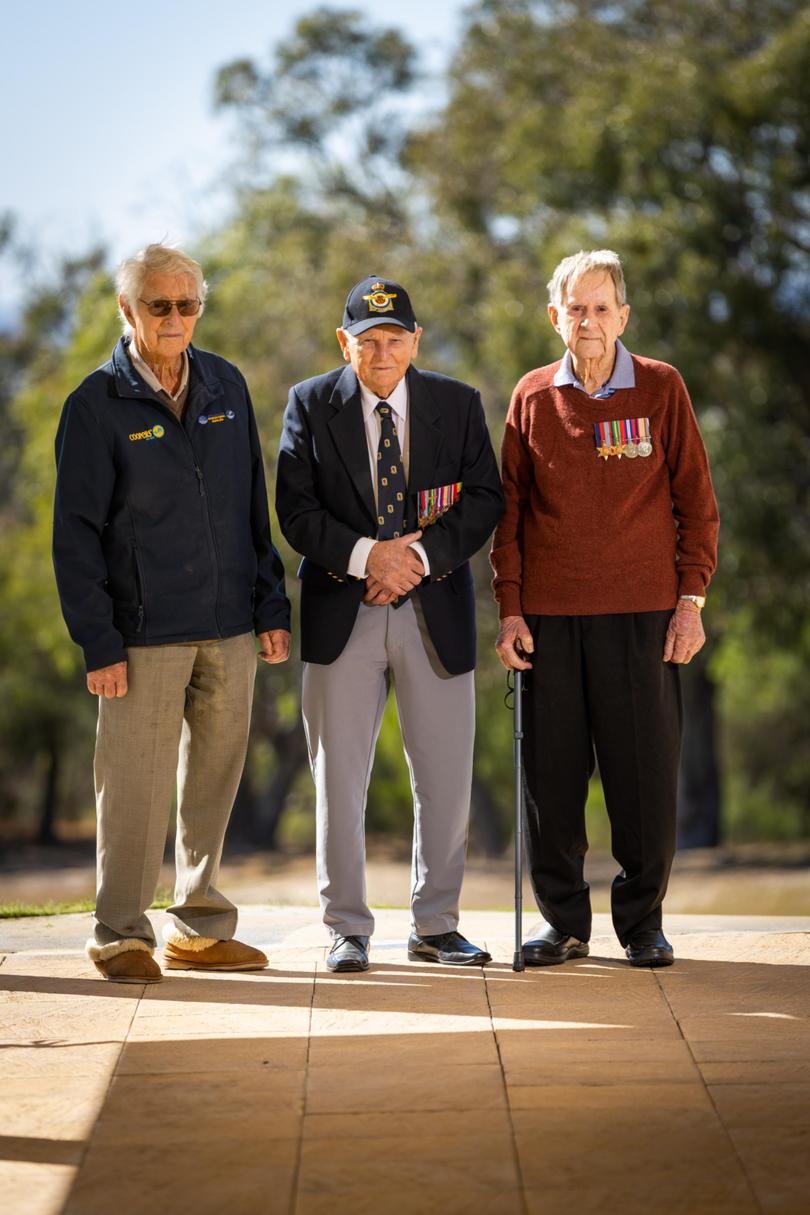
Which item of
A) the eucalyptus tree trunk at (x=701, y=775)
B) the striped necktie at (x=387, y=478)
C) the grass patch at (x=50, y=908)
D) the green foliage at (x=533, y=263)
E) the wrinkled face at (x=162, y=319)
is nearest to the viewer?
the wrinkled face at (x=162, y=319)

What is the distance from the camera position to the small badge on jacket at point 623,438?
4.11 meters

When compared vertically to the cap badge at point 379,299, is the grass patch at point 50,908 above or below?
below

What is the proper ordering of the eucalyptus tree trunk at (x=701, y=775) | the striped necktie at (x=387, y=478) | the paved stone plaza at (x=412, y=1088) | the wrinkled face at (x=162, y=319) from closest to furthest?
1. the paved stone plaza at (x=412, y=1088)
2. the wrinkled face at (x=162, y=319)
3. the striped necktie at (x=387, y=478)
4. the eucalyptus tree trunk at (x=701, y=775)

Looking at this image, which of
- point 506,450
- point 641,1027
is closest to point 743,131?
point 506,450

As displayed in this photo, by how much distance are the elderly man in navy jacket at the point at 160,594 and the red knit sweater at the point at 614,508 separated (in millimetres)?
765

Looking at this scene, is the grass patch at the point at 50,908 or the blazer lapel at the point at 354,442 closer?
the blazer lapel at the point at 354,442

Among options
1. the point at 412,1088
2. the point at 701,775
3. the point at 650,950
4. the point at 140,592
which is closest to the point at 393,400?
the point at 140,592

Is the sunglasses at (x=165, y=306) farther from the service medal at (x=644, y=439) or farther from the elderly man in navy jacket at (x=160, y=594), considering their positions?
the service medal at (x=644, y=439)

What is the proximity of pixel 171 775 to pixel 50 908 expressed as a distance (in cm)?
177

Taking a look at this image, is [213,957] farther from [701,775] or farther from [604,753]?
[701,775]

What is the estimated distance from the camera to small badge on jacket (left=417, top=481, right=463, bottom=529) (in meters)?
4.22

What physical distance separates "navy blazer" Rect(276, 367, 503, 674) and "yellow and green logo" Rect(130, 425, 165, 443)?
0.37 meters

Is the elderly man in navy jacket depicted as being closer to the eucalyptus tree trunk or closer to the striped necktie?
the striped necktie

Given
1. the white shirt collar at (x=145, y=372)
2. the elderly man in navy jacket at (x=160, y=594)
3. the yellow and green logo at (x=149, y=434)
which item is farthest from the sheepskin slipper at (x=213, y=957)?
the white shirt collar at (x=145, y=372)
